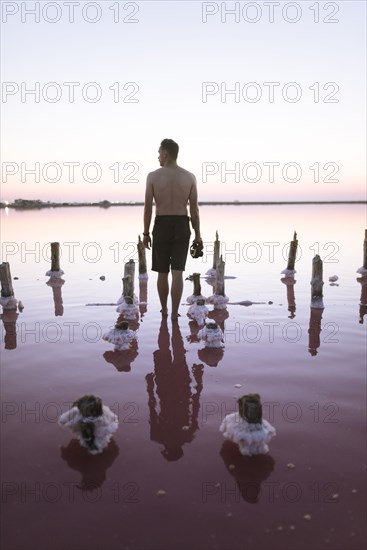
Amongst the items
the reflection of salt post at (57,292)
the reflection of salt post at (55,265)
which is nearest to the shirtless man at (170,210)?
the reflection of salt post at (57,292)

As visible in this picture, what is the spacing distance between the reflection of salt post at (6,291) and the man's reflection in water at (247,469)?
28.7 ft

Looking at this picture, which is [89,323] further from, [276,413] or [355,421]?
[355,421]

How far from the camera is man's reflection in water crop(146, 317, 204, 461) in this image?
15.4 feet

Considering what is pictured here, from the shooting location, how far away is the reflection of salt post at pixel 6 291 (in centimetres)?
1173

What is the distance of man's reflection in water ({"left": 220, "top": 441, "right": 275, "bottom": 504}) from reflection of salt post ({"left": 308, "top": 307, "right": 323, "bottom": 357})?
141 inches

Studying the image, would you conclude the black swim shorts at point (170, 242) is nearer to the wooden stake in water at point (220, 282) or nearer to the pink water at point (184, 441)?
the pink water at point (184, 441)

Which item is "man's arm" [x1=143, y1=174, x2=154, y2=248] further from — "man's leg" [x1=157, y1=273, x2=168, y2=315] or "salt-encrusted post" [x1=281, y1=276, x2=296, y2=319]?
"salt-encrusted post" [x1=281, y1=276, x2=296, y2=319]

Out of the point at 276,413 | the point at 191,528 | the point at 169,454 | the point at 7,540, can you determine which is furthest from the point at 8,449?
the point at 276,413

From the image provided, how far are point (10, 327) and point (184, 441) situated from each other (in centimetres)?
628

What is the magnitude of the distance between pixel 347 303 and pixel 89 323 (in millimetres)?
7214

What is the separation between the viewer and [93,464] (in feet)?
13.9

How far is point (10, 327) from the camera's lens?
9.66m

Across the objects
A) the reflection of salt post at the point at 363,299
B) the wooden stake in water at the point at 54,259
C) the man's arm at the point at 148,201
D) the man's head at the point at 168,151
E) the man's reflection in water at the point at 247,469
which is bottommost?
the man's reflection in water at the point at 247,469

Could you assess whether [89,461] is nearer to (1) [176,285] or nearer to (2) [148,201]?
(1) [176,285]
